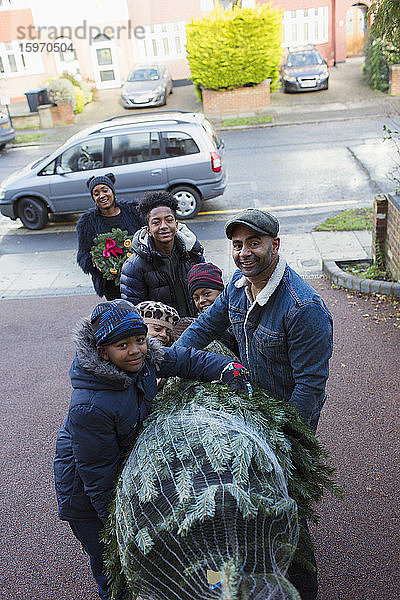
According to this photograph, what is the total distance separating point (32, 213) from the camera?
11320mm

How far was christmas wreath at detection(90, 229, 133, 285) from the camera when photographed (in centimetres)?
540

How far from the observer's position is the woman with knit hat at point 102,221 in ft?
18.2

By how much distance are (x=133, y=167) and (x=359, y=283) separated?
5526mm

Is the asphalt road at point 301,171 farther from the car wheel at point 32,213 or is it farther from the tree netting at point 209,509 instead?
the tree netting at point 209,509

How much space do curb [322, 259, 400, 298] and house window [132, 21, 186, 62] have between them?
23.3 m

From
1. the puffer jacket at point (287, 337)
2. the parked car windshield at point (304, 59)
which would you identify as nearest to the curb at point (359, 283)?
the puffer jacket at point (287, 337)

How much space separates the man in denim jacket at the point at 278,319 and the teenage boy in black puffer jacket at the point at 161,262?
61.9 inches

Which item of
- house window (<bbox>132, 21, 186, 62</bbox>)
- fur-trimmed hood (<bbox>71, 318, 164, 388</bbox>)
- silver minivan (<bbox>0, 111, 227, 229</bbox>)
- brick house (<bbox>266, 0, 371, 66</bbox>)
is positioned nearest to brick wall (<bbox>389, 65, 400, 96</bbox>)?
brick house (<bbox>266, 0, 371, 66</bbox>)

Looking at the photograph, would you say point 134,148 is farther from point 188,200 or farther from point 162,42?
point 162,42

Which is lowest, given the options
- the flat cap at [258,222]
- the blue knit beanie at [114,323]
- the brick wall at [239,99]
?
the brick wall at [239,99]

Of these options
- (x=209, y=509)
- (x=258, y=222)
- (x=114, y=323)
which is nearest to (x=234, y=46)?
(x=258, y=222)

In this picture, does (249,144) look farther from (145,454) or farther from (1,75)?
(1,75)

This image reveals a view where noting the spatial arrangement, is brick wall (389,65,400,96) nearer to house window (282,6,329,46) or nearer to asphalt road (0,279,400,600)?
house window (282,6,329,46)

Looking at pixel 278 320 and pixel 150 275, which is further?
pixel 150 275
